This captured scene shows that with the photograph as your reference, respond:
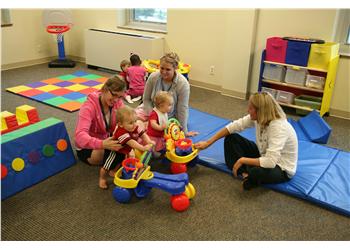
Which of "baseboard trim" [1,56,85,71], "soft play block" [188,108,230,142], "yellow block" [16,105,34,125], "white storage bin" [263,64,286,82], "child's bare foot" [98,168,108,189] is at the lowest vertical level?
"child's bare foot" [98,168,108,189]

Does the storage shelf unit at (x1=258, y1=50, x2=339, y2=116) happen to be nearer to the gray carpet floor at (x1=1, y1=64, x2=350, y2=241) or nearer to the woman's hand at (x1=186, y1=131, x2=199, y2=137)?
the woman's hand at (x1=186, y1=131, x2=199, y2=137)

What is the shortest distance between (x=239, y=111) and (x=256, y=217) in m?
2.12

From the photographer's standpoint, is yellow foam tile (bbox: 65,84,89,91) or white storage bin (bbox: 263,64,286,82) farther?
yellow foam tile (bbox: 65,84,89,91)

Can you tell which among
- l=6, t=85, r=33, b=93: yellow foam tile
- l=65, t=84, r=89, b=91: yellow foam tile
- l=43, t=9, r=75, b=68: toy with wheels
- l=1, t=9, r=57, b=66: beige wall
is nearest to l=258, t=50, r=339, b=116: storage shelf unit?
l=65, t=84, r=89, b=91: yellow foam tile

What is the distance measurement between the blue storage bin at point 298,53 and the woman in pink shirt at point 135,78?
183 centimetres

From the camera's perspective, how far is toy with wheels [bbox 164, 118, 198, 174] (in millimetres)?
2572

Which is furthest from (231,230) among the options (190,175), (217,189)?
(190,175)

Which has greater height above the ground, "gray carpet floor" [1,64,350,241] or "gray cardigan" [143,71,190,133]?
"gray cardigan" [143,71,190,133]

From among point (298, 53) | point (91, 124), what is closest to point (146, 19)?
point (298, 53)

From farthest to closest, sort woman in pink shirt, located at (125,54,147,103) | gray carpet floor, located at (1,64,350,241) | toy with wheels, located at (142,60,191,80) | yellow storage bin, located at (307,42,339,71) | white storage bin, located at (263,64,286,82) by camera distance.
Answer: toy with wheels, located at (142,60,191,80) → woman in pink shirt, located at (125,54,147,103) → white storage bin, located at (263,64,286,82) → yellow storage bin, located at (307,42,339,71) → gray carpet floor, located at (1,64,350,241)

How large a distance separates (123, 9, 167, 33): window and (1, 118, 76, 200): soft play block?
323 centimetres

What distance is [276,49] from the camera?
13.2 feet

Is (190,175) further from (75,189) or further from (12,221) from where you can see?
(12,221)

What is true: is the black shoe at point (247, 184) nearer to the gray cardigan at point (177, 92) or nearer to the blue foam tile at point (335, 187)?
the blue foam tile at point (335, 187)
